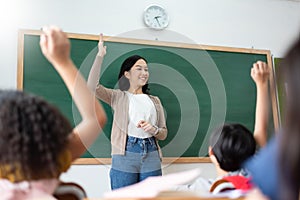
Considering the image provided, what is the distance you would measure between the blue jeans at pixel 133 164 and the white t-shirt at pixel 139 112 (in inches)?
2.1

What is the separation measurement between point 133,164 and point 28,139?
239 centimetres

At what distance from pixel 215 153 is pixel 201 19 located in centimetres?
255

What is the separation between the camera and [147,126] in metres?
3.00

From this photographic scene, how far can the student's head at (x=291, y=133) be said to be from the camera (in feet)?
1.45

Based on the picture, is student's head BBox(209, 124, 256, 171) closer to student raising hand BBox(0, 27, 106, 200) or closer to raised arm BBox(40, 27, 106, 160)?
raised arm BBox(40, 27, 106, 160)

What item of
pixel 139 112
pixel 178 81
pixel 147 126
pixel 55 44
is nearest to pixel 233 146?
pixel 55 44

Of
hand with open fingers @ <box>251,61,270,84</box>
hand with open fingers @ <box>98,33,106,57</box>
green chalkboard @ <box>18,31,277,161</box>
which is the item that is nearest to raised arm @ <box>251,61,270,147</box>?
hand with open fingers @ <box>251,61,270,84</box>

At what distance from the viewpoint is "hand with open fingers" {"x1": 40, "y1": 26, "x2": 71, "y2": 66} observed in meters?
0.74

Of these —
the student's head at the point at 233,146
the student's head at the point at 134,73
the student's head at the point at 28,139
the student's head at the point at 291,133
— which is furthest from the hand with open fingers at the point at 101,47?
the student's head at the point at 291,133

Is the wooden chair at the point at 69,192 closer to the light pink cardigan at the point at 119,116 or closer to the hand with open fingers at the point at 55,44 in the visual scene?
the hand with open fingers at the point at 55,44

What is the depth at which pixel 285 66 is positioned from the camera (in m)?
0.46

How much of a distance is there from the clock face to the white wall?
0.06 metres

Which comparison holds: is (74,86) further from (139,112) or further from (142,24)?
(142,24)

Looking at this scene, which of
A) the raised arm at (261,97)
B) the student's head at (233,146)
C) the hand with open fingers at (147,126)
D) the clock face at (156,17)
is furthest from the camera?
the clock face at (156,17)
